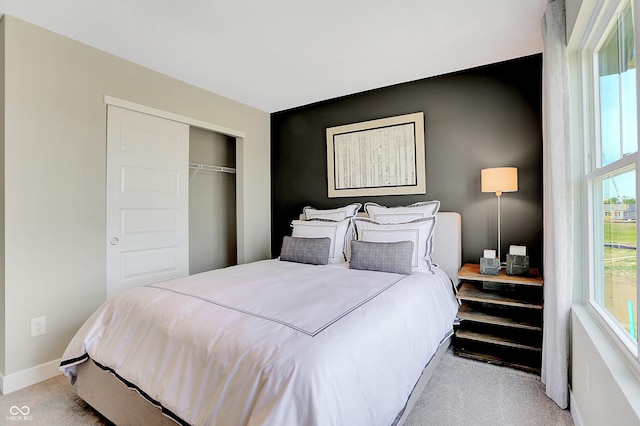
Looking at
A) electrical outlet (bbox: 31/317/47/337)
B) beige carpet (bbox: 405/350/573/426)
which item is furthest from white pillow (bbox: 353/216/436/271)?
electrical outlet (bbox: 31/317/47/337)

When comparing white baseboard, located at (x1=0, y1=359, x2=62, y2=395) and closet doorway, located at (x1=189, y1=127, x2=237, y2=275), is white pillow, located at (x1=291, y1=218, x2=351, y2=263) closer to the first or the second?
closet doorway, located at (x1=189, y1=127, x2=237, y2=275)

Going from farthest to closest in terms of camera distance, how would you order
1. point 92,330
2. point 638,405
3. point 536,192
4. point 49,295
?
point 536,192 < point 49,295 < point 92,330 < point 638,405

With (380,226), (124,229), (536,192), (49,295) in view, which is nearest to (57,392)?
(49,295)

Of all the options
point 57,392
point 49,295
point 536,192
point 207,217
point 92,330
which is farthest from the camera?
point 207,217

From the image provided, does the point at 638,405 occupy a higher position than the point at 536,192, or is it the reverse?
the point at 536,192

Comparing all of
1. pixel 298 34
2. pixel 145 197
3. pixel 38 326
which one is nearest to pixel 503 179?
pixel 298 34

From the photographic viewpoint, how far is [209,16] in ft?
6.92

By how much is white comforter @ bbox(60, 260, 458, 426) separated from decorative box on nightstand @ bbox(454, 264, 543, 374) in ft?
1.67

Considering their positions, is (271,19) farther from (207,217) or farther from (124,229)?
(207,217)

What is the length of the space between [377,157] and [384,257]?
4.65 ft

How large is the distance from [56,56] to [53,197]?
3.49 ft

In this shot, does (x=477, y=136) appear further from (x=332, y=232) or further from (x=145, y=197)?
(x=145, y=197)

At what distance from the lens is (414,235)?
2.60 meters

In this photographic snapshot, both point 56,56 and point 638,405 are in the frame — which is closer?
point 638,405
